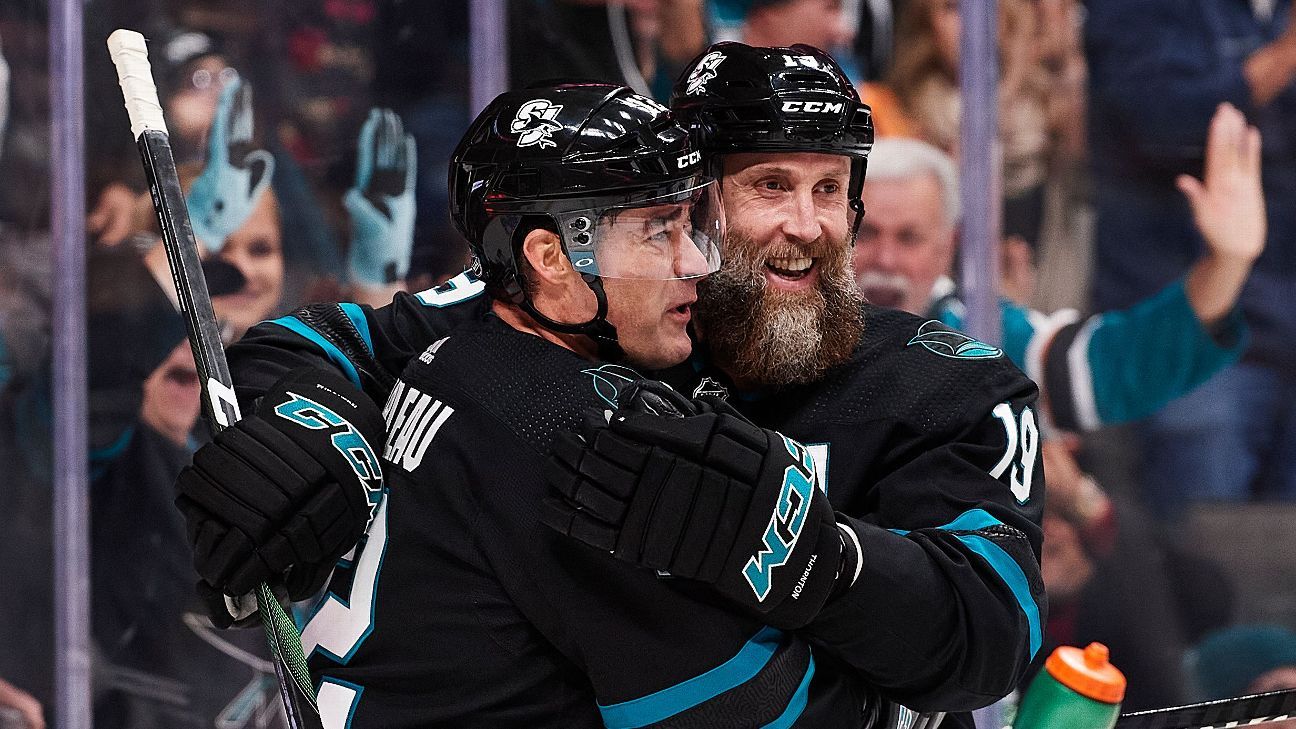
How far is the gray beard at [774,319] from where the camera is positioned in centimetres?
194

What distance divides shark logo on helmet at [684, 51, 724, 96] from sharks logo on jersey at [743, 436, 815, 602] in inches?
32.5

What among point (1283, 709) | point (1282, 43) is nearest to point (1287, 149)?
point (1282, 43)

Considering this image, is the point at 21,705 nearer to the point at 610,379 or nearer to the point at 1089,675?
the point at 610,379

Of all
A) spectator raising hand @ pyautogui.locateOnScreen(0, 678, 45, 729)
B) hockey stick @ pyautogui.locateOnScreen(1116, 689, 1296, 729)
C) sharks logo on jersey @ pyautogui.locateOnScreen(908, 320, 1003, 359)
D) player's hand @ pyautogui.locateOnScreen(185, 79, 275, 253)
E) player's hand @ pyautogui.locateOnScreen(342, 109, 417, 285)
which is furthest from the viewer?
player's hand @ pyautogui.locateOnScreen(342, 109, 417, 285)

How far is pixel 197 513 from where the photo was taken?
164 centimetres

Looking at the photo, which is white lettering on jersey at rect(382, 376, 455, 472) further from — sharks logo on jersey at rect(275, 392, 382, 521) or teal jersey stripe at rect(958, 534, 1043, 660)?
teal jersey stripe at rect(958, 534, 1043, 660)

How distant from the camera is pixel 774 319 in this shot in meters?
1.96

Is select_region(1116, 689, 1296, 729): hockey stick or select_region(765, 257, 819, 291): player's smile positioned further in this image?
select_region(1116, 689, 1296, 729): hockey stick

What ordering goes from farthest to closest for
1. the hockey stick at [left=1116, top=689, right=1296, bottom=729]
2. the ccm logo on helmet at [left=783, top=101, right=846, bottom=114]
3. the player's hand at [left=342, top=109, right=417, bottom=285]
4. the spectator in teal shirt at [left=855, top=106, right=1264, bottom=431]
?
the spectator in teal shirt at [left=855, top=106, right=1264, bottom=431] < the player's hand at [left=342, top=109, right=417, bottom=285] < the hockey stick at [left=1116, top=689, right=1296, bottom=729] < the ccm logo on helmet at [left=783, top=101, right=846, bottom=114]

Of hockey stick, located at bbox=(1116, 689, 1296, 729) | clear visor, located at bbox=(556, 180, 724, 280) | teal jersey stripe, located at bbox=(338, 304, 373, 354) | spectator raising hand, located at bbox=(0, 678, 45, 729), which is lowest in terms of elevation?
spectator raising hand, located at bbox=(0, 678, 45, 729)

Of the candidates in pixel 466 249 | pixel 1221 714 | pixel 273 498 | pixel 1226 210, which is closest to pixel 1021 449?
pixel 1221 714

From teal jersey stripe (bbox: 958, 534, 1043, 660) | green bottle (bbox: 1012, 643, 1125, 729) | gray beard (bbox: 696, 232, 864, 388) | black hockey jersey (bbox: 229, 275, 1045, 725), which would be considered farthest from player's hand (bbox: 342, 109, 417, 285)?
teal jersey stripe (bbox: 958, 534, 1043, 660)

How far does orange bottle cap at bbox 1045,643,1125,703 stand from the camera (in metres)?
1.95

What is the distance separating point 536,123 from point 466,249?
7.53 ft
